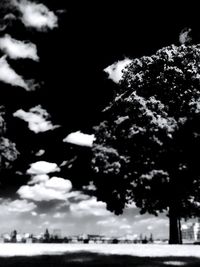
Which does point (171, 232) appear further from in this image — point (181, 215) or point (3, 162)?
point (3, 162)

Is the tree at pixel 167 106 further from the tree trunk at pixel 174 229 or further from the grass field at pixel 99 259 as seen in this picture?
the tree trunk at pixel 174 229

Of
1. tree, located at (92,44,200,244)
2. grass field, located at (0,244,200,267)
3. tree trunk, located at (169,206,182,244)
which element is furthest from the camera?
tree trunk, located at (169,206,182,244)

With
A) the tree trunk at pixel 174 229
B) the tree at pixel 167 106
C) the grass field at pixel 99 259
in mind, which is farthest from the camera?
the tree trunk at pixel 174 229

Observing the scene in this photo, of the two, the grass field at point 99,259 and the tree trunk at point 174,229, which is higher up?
the tree trunk at point 174,229

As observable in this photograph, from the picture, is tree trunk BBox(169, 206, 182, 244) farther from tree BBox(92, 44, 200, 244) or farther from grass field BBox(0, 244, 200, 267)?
grass field BBox(0, 244, 200, 267)

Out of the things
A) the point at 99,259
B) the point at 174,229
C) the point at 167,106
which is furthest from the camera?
the point at 174,229

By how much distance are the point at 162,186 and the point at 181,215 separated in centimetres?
824

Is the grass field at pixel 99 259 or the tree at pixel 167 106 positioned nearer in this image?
the grass field at pixel 99 259

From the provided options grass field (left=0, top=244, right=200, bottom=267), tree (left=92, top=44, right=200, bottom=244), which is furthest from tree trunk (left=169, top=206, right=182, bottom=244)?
grass field (left=0, top=244, right=200, bottom=267)

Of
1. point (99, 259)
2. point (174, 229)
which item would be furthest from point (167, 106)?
point (174, 229)

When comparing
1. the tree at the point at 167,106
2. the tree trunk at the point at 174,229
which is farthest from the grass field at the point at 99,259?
the tree trunk at the point at 174,229

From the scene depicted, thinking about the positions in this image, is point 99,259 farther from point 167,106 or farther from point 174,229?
point 174,229

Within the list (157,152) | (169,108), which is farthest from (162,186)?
(169,108)

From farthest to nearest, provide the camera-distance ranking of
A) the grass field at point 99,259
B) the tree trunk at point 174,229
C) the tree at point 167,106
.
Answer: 1. the tree trunk at point 174,229
2. the tree at point 167,106
3. the grass field at point 99,259
